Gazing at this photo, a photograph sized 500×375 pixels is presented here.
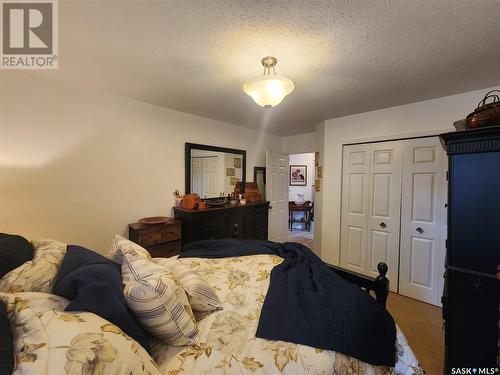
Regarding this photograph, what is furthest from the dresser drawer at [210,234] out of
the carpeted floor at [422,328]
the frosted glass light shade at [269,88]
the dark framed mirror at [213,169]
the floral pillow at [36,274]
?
the carpeted floor at [422,328]

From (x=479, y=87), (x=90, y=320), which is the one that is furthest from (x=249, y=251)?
(x=479, y=87)

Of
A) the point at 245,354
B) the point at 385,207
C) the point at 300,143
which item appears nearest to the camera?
the point at 245,354

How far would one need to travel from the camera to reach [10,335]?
2.05 feet

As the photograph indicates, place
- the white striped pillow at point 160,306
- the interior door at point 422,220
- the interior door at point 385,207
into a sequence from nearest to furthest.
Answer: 1. the white striped pillow at point 160,306
2. the interior door at point 422,220
3. the interior door at point 385,207

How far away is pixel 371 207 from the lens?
3146mm

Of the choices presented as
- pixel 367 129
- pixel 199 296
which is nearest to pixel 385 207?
pixel 367 129

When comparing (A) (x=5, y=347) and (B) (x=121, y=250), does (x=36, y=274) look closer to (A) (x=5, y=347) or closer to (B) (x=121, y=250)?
(B) (x=121, y=250)

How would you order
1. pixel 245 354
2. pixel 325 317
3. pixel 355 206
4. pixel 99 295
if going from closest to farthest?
1. pixel 99 295
2. pixel 245 354
3. pixel 325 317
4. pixel 355 206

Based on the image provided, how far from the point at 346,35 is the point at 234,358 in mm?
1947

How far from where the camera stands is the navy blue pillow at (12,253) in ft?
3.14

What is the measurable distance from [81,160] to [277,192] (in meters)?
3.35

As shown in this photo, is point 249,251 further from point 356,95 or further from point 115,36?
point 356,95

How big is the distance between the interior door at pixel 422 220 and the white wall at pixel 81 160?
3.02 meters

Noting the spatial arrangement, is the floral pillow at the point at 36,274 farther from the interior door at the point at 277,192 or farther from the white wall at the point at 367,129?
the interior door at the point at 277,192
